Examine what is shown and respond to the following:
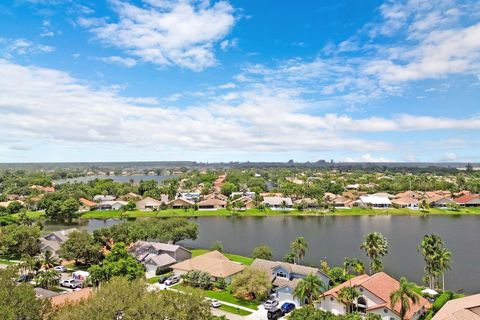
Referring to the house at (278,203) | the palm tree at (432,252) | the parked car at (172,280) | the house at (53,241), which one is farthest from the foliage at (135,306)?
the house at (278,203)

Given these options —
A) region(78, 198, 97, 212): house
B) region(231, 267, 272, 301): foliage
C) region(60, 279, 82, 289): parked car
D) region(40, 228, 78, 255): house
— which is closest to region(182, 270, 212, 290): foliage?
region(231, 267, 272, 301): foliage

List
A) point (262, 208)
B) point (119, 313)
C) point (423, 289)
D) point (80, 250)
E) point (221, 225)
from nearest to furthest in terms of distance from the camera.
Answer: point (119, 313), point (423, 289), point (80, 250), point (221, 225), point (262, 208)

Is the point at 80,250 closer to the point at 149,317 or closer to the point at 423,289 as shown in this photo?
the point at 149,317

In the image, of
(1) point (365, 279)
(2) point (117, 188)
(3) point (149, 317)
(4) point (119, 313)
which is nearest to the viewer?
(3) point (149, 317)

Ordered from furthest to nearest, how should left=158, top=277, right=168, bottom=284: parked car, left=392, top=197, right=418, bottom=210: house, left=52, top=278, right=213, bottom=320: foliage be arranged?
left=392, top=197, right=418, bottom=210: house → left=158, top=277, right=168, bottom=284: parked car → left=52, top=278, right=213, bottom=320: foliage

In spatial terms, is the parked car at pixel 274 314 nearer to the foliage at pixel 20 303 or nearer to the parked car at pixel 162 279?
the parked car at pixel 162 279

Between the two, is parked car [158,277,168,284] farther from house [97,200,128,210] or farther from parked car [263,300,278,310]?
house [97,200,128,210]

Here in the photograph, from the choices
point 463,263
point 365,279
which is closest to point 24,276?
point 365,279
